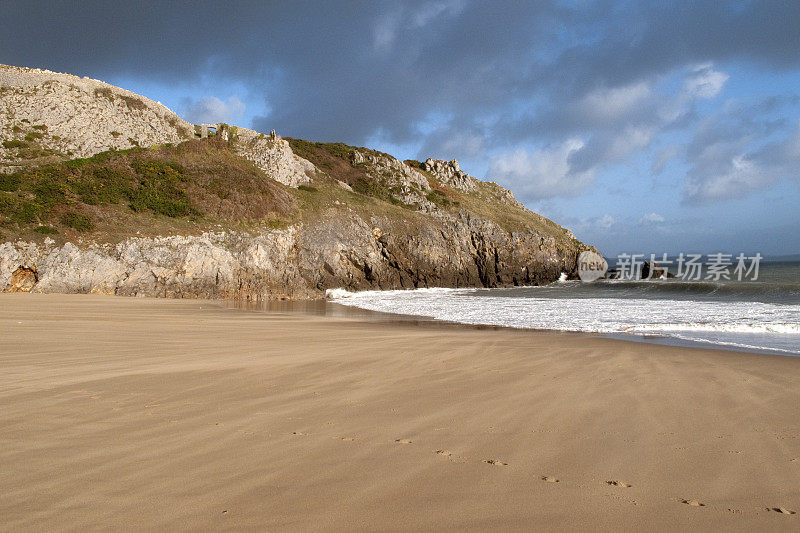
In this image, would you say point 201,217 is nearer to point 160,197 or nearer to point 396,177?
point 160,197

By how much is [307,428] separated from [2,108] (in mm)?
44612

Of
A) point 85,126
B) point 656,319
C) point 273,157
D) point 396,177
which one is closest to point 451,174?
point 396,177

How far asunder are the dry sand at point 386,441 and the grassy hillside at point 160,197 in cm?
1926

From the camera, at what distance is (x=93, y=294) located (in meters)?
22.0

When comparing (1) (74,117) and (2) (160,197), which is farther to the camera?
(1) (74,117)

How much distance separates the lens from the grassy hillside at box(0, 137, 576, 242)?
79.0ft

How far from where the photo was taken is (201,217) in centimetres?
2933

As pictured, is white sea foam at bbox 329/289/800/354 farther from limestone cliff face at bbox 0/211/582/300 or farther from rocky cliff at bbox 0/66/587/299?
rocky cliff at bbox 0/66/587/299

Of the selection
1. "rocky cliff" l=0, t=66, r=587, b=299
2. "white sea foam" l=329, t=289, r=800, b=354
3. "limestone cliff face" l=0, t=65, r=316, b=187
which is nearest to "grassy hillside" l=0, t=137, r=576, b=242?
"rocky cliff" l=0, t=66, r=587, b=299

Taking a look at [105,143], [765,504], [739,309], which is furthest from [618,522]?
[105,143]

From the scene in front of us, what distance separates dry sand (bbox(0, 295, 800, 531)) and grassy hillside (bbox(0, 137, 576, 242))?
19261 mm

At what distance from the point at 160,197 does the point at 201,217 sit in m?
3.07

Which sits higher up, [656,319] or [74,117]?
[74,117]

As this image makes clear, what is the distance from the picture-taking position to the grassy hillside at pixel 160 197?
24.1 meters
